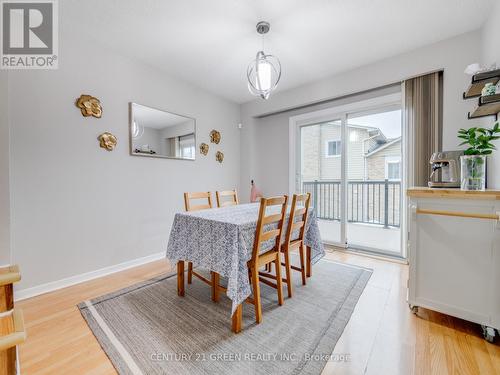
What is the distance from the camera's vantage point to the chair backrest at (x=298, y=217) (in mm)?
1999

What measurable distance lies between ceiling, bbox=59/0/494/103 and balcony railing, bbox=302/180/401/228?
1947 mm

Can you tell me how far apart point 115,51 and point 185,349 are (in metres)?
3.08

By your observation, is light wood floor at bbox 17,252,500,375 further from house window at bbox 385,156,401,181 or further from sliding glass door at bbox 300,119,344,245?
house window at bbox 385,156,401,181

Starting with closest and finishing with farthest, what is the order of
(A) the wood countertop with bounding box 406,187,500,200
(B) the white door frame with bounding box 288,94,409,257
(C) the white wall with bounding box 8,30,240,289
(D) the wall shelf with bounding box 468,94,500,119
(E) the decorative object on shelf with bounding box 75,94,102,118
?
(A) the wood countertop with bounding box 406,187,500,200 < (D) the wall shelf with bounding box 468,94,500,119 < (C) the white wall with bounding box 8,30,240,289 < (E) the decorative object on shelf with bounding box 75,94,102,118 < (B) the white door frame with bounding box 288,94,409,257

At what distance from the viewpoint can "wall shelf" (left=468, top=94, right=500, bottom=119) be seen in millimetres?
1581

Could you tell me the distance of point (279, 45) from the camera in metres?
2.54

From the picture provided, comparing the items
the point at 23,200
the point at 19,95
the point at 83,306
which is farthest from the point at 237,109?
the point at 83,306

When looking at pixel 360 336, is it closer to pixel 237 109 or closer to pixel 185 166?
pixel 185 166

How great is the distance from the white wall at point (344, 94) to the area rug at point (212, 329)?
83.8 inches

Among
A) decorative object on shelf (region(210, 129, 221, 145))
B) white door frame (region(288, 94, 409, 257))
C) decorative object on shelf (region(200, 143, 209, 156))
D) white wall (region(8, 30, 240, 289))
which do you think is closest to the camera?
white wall (region(8, 30, 240, 289))

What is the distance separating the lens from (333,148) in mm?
3590

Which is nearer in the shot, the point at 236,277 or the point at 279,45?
the point at 236,277

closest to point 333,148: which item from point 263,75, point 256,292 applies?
point 263,75

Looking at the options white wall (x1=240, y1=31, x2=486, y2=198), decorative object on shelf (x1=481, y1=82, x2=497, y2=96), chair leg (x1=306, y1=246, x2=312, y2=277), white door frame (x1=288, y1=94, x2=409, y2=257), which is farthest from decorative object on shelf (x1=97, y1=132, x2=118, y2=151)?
decorative object on shelf (x1=481, y1=82, x2=497, y2=96)
